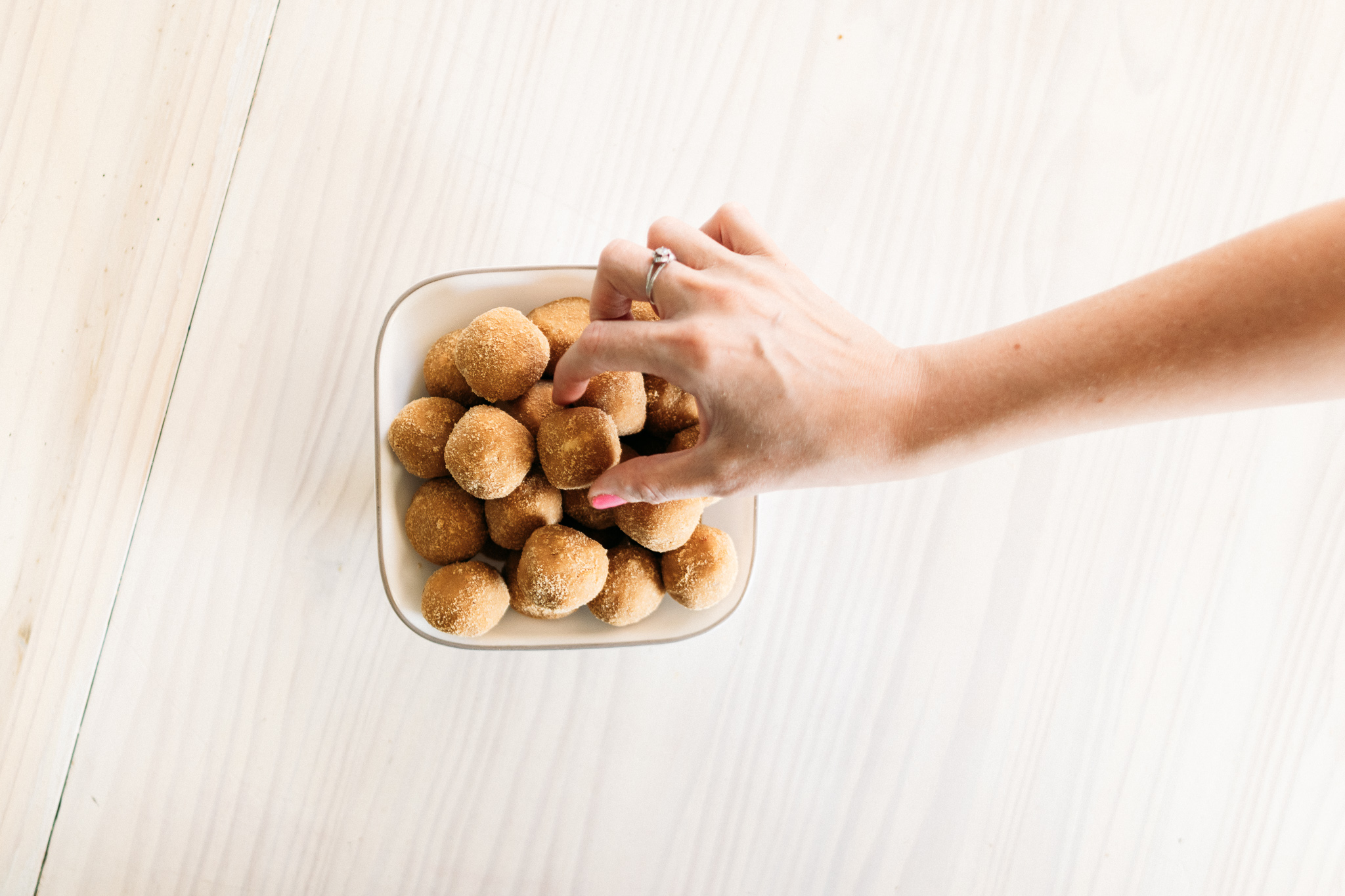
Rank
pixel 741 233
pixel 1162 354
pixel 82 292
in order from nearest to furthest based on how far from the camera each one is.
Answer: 1. pixel 1162 354
2. pixel 741 233
3. pixel 82 292

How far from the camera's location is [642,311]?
0.63m

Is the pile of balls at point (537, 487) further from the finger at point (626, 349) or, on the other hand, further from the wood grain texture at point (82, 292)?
the wood grain texture at point (82, 292)

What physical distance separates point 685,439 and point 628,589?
13 cm

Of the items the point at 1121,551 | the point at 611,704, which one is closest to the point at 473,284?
the point at 611,704

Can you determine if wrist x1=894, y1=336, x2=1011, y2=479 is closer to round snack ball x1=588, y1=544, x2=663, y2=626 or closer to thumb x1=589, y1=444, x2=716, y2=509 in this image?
thumb x1=589, y1=444, x2=716, y2=509

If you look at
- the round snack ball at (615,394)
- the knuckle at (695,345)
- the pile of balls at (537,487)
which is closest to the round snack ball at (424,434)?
the pile of balls at (537,487)

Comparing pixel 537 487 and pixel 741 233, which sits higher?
pixel 741 233

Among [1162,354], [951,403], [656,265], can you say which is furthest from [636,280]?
[1162,354]

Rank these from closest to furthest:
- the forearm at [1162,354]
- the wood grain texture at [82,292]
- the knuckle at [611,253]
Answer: the forearm at [1162,354]
the knuckle at [611,253]
the wood grain texture at [82,292]

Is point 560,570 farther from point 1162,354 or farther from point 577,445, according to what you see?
point 1162,354

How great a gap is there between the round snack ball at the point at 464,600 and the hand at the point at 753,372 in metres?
0.14

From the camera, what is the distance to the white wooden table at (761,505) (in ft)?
2.47

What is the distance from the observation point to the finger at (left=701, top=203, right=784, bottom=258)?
59 centimetres

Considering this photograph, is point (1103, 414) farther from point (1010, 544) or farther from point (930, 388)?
point (1010, 544)
